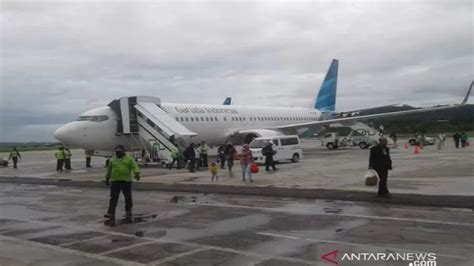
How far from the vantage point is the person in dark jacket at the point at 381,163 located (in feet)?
42.4

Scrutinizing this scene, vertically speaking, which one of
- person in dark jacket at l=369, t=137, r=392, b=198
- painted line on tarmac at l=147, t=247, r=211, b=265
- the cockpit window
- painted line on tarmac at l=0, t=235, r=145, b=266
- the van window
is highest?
the cockpit window

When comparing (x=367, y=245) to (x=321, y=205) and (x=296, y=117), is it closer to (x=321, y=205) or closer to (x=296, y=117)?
(x=321, y=205)

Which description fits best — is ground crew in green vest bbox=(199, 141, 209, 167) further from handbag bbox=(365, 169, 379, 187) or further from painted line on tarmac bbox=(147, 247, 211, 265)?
painted line on tarmac bbox=(147, 247, 211, 265)

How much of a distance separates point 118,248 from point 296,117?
38.0 metres

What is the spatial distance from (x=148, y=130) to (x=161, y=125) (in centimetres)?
105

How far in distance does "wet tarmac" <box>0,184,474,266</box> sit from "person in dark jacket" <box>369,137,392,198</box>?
38.5 inches

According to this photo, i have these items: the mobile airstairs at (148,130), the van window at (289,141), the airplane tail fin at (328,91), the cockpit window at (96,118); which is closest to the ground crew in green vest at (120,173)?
the mobile airstairs at (148,130)

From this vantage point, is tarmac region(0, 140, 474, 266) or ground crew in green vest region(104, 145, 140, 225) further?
ground crew in green vest region(104, 145, 140, 225)

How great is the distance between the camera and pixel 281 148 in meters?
27.8

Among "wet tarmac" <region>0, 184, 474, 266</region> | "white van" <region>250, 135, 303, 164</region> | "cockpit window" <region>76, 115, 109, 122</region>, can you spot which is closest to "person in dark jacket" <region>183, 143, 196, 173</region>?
"white van" <region>250, 135, 303, 164</region>

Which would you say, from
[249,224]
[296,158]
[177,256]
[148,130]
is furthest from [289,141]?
[177,256]

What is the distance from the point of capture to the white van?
1068 inches

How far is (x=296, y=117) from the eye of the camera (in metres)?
45.2

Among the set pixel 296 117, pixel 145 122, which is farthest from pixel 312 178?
pixel 296 117
